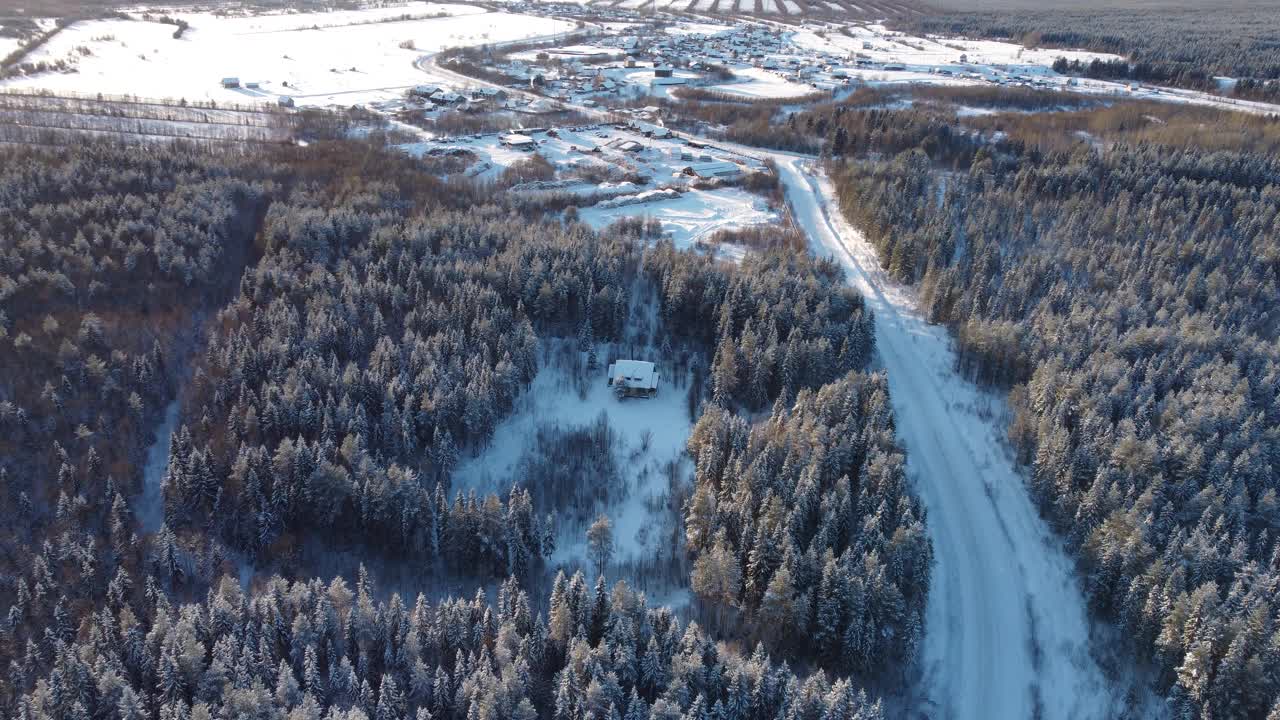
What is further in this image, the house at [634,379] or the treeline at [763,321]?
the house at [634,379]

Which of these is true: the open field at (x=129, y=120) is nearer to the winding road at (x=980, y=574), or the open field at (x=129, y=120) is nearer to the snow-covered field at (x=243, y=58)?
the snow-covered field at (x=243, y=58)

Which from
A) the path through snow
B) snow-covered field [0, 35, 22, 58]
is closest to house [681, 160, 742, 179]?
the path through snow

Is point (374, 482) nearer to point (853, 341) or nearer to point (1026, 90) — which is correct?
point (853, 341)

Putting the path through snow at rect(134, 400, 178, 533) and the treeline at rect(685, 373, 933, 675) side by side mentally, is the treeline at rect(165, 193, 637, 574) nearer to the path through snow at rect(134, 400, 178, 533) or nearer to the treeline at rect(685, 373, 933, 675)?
the path through snow at rect(134, 400, 178, 533)

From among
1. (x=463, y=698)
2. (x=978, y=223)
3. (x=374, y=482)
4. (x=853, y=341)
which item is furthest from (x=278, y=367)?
(x=978, y=223)

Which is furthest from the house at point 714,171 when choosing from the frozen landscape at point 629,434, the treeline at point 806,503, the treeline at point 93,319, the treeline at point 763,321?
the treeline at point 93,319

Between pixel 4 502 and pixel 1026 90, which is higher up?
pixel 1026 90
